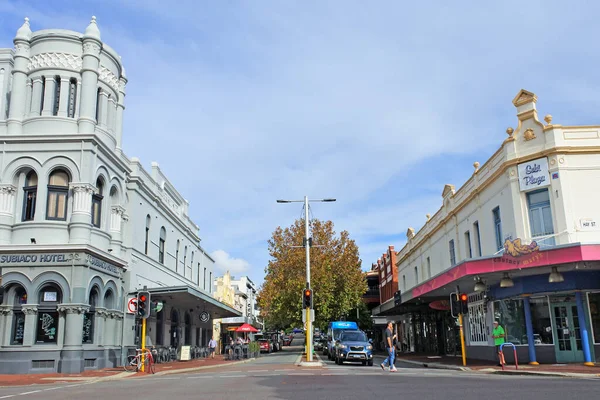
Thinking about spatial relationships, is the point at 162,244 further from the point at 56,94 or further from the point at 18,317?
the point at 18,317

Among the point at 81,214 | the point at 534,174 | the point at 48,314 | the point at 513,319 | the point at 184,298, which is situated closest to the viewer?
the point at 534,174

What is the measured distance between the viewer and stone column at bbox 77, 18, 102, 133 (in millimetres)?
26828

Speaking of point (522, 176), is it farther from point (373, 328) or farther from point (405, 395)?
point (373, 328)

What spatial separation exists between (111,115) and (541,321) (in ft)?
75.9

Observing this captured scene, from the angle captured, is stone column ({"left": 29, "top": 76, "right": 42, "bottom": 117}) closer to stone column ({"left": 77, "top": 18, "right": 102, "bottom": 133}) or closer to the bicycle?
stone column ({"left": 77, "top": 18, "right": 102, "bottom": 133})

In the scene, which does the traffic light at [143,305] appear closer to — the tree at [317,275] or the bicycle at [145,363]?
the bicycle at [145,363]

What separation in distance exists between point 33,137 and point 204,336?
91.7 feet

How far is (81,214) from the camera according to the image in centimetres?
2527

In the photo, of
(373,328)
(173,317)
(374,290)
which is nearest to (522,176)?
(173,317)

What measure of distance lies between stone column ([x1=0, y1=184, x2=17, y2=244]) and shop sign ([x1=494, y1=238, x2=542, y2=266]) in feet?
68.8

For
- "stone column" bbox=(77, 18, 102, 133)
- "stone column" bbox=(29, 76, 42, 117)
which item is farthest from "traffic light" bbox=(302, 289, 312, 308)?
"stone column" bbox=(29, 76, 42, 117)

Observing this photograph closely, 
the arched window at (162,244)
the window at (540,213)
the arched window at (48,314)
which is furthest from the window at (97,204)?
the window at (540,213)

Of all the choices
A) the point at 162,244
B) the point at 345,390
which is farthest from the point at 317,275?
the point at 345,390

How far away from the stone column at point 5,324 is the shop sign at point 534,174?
2223 cm
